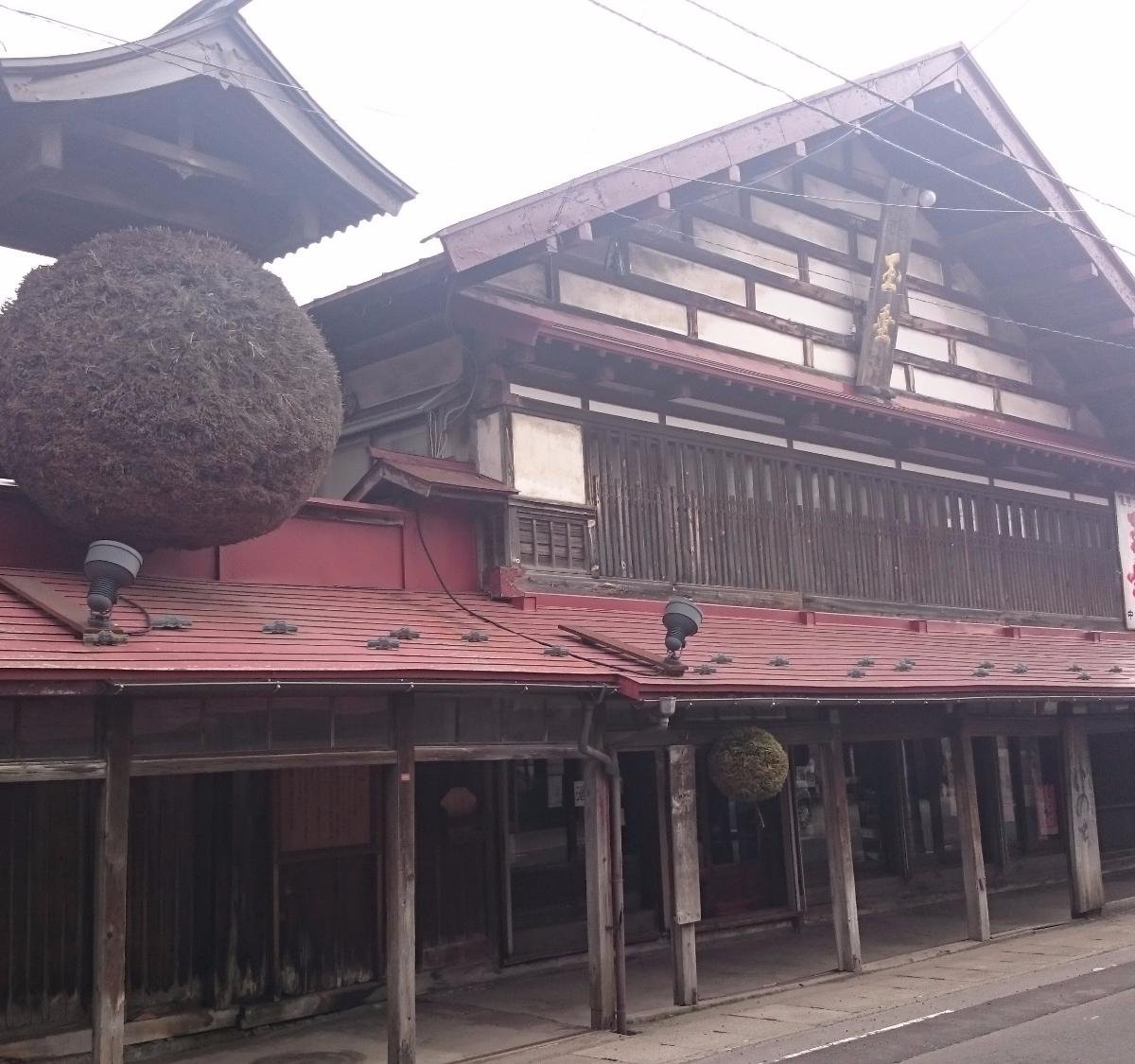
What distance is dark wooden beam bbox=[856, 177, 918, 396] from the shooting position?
15.9 meters

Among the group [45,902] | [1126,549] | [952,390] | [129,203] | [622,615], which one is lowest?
[45,902]

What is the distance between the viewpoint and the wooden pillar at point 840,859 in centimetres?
1184

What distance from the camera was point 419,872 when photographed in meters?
11.6

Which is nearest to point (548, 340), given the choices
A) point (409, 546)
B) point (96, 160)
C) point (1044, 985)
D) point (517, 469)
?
point (517, 469)

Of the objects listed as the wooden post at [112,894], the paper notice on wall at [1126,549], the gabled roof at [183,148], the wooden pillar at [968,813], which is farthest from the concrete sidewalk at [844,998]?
the gabled roof at [183,148]

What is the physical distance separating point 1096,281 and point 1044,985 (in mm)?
10021

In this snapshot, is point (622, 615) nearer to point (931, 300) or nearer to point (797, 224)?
point (797, 224)

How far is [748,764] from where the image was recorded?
35.5 ft

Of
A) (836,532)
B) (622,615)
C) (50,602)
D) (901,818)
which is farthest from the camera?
(901,818)

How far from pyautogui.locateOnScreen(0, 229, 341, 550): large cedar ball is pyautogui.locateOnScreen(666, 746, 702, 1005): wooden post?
3722 millimetres

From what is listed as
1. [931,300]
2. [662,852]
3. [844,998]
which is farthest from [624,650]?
[931,300]

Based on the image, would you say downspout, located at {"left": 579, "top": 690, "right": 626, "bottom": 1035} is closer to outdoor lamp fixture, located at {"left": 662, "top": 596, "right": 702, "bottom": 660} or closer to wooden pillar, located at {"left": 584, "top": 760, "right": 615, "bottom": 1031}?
wooden pillar, located at {"left": 584, "top": 760, "right": 615, "bottom": 1031}

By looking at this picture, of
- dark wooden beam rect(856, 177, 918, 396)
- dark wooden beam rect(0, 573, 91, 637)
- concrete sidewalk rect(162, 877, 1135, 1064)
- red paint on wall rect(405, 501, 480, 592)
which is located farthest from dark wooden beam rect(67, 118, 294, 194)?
dark wooden beam rect(856, 177, 918, 396)

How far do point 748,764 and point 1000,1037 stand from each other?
276 centimetres
